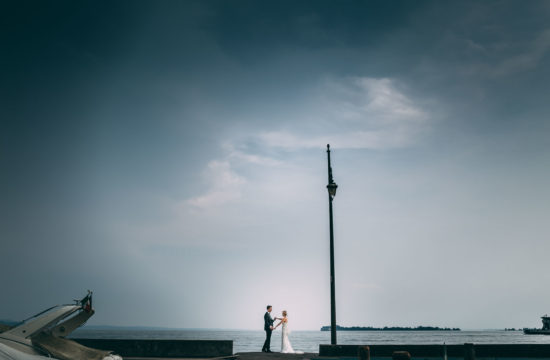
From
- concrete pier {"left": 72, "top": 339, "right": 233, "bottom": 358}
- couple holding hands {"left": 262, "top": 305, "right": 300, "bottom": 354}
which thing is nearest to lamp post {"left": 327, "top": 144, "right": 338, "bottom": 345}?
couple holding hands {"left": 262, "top": 305, "right": 300, "bottom": 354}

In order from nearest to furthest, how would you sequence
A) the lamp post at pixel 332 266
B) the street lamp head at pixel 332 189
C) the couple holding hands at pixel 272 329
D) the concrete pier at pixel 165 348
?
the lamp post at pixel 332 266
the concrete pier at pixel 165 348
the street lamp head at pixel 332 189
the couple holding hands at pixel 272 329

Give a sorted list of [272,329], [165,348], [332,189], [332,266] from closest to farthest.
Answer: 1. [165,348]
2. [332,266]
3. [332,189]
4. [272,329]

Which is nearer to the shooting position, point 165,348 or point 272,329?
point 165,348

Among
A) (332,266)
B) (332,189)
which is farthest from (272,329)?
(332,189)

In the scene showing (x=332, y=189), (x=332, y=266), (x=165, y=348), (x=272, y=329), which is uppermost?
(x=332, y=189)

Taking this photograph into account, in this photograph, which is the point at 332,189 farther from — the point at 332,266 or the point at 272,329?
the point at 272,329

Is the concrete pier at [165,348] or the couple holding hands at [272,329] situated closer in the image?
the concrete pier at [165,348]

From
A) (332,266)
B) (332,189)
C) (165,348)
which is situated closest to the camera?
(165,348)

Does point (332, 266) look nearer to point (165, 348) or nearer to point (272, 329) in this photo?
point (272, 329)

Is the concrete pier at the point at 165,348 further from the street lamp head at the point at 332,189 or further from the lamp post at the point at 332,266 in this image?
the street lamp head at the point at 332,189

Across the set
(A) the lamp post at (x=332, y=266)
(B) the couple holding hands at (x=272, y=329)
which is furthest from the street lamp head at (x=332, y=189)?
(B) the couple holding hands at (x=272, y=329)

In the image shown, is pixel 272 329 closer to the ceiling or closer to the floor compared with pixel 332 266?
closer to the floor

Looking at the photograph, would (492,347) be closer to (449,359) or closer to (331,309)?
(449,359)

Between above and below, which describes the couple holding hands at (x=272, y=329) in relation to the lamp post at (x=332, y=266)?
below
